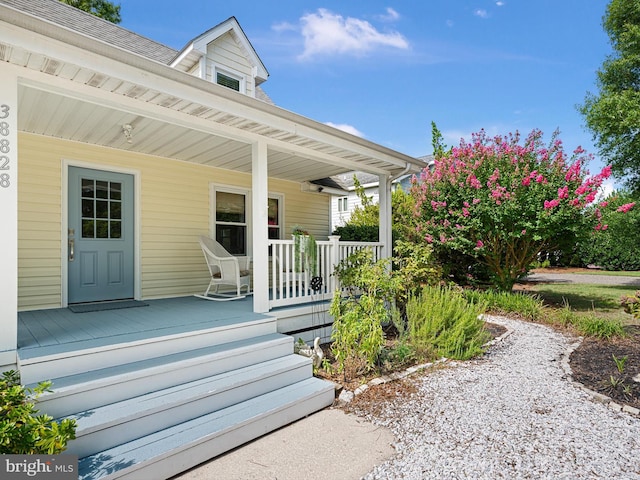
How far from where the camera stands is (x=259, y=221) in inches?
171

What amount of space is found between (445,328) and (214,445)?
10.3ft

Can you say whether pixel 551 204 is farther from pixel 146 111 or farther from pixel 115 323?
pixel 115 323

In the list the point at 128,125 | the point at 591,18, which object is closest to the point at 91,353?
the point at 128,125

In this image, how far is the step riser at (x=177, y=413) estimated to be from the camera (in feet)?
7.18

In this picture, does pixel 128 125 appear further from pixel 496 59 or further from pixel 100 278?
pixel 496 59

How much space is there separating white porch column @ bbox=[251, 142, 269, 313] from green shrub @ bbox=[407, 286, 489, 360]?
1878mm

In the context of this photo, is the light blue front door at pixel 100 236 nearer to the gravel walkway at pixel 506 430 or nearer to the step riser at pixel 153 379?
the step riser at pixel 153 379

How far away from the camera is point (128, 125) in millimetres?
4195

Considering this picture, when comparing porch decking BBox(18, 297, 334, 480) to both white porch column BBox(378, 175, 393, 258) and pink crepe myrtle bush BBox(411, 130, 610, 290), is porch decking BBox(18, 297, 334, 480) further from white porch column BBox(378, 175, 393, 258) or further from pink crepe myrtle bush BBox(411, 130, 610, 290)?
pink crepe myrtle bush BBox(411, 130, 610, 290)

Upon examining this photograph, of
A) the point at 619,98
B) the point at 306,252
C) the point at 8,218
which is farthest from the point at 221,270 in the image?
the point at 619,98

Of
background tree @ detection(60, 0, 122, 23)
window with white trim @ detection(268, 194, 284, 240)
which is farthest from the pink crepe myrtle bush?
background tree @ detection(60, 0, 122, 23)

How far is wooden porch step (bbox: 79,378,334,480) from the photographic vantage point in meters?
2.09

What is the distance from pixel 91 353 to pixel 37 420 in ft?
2.87

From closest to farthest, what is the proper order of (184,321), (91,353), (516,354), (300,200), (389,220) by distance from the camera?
(91,353)
(184,321)
(516,354)
(389,220)
(300,200)
